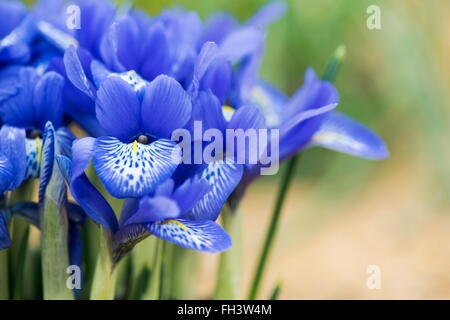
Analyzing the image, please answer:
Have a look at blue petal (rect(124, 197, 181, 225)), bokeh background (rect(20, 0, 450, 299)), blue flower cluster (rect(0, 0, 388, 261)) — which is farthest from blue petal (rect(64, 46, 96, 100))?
bokeh background (rect(20, 0, 450, 299))

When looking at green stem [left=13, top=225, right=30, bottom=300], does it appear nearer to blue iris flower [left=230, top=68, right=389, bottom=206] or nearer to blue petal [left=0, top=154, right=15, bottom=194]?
blue petal [left=0, top=154, right=15, bottom=194]

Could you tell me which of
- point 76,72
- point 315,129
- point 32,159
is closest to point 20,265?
point 32,159

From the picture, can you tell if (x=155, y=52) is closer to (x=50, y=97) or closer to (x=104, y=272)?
(x=50, y=97)

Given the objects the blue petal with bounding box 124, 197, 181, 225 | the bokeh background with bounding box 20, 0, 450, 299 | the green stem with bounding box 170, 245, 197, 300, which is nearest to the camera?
the blue petal with bounding box 124, 197, 181, 225

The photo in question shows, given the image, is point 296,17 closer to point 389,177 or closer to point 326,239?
point 389,177

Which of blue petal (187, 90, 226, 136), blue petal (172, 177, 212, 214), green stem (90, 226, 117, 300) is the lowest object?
green stem (90, 226, 117, 300)

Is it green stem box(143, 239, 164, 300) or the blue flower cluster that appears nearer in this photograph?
the blue flower cluster

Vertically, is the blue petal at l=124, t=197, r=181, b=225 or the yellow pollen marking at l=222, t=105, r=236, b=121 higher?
the yellow pollen marking at l=222, t=105, r=236, b=121
